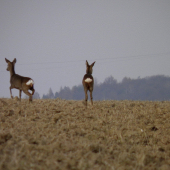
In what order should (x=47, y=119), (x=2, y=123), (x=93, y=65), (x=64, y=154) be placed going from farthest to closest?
(x=93, y=65) → (x=47, y=119) → (x=2, y=123) → (x=64, y=154)

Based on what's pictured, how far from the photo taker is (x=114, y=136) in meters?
8.74

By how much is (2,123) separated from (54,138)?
2776 millimetres

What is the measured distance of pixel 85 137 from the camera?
8.15 meters

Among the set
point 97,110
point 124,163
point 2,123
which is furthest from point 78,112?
point 124,163

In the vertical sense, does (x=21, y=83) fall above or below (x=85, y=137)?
above

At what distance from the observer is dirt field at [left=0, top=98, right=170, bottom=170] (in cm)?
565

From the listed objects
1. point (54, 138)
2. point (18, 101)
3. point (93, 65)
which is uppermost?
point (93, 65)

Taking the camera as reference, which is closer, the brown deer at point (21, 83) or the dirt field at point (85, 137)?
the dirt field at point (85, 137)

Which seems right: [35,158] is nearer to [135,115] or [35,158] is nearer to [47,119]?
[47,119]

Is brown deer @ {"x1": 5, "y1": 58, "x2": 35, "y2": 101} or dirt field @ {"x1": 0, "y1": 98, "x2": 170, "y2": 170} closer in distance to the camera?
dirt field @ {"x1": 0, "y1": 98, "x2": 170, "y2": 170}

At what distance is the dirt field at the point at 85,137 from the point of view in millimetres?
5648

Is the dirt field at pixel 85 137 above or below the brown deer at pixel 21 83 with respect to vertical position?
below

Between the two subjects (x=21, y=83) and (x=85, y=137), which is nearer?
(x=85, y=137)

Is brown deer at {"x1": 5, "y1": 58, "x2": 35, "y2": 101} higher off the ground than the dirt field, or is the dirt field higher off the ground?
brown deer at {"x1": 5, "y1": 58, "x2": 35, "y2": 101}
